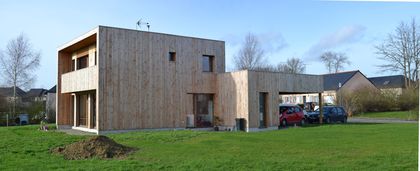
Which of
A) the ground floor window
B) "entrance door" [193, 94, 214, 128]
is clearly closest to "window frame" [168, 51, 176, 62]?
"entrance door" [193, 94, 214, 128]

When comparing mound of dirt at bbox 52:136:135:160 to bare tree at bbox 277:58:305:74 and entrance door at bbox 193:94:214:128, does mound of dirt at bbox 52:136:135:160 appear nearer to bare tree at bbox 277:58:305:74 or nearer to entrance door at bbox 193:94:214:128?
entrance door at bbox 193:94:214:128

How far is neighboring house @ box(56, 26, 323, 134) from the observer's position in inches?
781

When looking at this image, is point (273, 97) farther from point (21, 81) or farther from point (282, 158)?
point (21, 81)

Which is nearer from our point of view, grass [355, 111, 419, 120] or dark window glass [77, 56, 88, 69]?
dark window glass [77, 56, 88, 69]

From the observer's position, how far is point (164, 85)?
21438 mm

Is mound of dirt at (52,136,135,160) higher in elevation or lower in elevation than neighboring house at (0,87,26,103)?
lower

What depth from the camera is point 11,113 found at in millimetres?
35406

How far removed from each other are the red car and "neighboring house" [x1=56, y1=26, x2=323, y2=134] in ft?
4.77

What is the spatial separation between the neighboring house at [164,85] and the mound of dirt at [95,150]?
7742 mm

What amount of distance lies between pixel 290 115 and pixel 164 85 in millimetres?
7943

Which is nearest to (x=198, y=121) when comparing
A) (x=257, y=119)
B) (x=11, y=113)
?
(x=257, y=119)

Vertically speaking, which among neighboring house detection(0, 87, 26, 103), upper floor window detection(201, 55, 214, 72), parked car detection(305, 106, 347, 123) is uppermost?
upper floor window detection(201, 55, 214, 72)

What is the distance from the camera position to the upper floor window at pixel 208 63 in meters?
23.4

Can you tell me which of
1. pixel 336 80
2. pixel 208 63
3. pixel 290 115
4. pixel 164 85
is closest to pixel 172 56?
pixel 164 85
